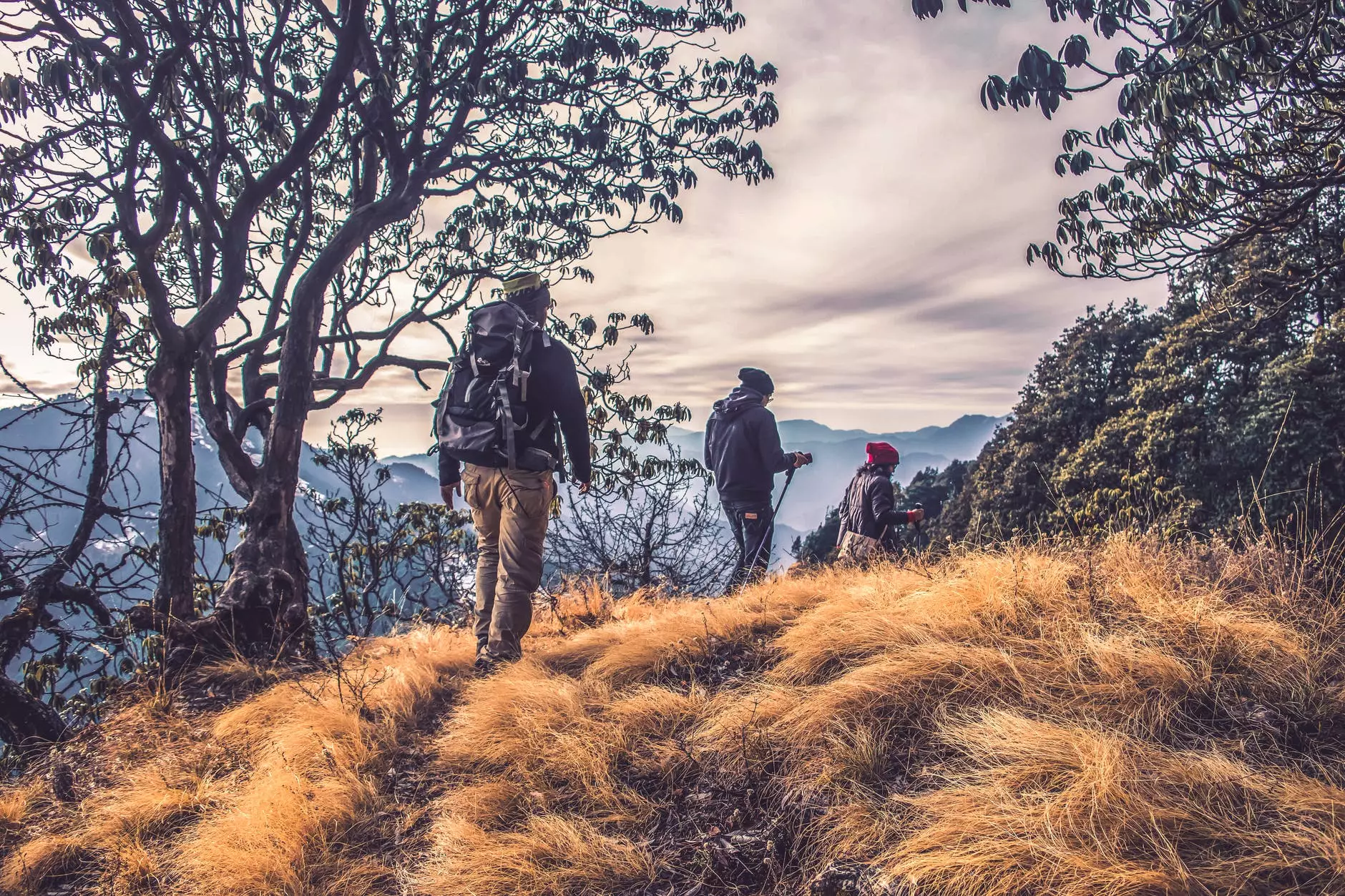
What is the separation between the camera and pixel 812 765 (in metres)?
2.26

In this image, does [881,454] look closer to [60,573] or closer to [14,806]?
[14,806]

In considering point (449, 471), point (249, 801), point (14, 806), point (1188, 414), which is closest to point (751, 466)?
point (449, 471)

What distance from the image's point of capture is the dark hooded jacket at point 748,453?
607 centimetres

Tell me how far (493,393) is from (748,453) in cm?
311

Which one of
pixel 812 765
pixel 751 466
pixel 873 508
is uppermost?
pixel 751 466

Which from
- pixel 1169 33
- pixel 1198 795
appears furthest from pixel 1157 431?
pixel 1198 795

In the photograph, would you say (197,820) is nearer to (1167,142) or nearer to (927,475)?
(1167,142)

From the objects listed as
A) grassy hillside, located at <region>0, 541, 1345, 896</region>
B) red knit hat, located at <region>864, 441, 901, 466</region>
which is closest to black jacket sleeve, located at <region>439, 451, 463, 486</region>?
grassy hillside, located at <region>0, 541, 1345, 896</region>

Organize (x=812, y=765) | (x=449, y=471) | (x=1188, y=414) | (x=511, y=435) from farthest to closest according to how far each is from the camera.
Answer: (x=1188, y=414) < (x=449, y=471) < (x=511, y=435) < (x=812, y=765)

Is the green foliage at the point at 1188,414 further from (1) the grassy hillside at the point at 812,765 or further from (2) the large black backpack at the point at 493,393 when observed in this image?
(2) the large black backpack at the point at 493,393

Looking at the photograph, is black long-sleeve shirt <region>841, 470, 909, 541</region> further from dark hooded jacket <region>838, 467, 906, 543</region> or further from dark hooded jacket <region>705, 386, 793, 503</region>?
dark hooded jacket <region>705, 386, 793, 503</region>

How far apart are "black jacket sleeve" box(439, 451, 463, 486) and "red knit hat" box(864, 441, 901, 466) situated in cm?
410

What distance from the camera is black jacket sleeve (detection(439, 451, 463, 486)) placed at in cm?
408

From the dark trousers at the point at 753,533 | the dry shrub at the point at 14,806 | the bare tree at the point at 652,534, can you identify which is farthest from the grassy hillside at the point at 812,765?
the bare tree at the point at 652,534
